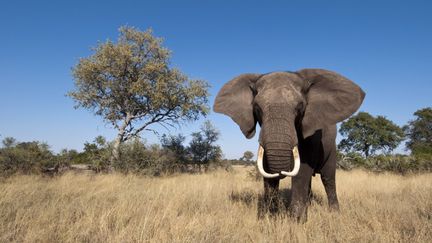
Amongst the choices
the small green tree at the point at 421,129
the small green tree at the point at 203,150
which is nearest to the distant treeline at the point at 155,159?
the small green tree at the point at 203,150

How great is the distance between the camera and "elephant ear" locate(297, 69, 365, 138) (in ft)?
17.3

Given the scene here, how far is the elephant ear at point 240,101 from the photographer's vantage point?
5.58m

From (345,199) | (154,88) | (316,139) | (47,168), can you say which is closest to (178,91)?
(154,88)

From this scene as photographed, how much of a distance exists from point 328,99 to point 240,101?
1.47 meters

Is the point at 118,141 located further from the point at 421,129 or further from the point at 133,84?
the point at 421,129

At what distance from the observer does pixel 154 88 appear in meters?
20.7

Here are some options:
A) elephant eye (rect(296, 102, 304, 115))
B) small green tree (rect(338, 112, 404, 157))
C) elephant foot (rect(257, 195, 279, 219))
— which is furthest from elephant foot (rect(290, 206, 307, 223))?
small green tree (rect(338, 112, 404, 157))

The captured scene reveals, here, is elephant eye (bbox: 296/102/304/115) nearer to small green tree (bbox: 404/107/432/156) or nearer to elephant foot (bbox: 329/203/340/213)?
elephant foot (bbox: 329/203/340/213)

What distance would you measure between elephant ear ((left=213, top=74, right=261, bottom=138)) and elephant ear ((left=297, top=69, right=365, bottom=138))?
88 cm

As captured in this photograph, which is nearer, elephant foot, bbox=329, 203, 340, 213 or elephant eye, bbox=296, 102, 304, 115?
elephant eye, bbox=296, 102, 304, 115

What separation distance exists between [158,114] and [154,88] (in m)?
1.98

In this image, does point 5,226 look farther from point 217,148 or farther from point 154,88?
point 217,148

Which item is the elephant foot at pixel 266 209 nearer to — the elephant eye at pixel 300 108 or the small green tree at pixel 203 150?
the elephant eye at pixel 300 108

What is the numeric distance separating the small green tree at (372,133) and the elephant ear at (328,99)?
125ft
